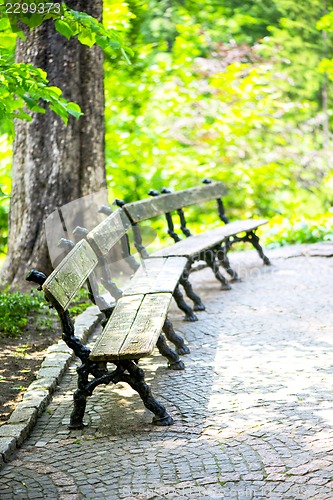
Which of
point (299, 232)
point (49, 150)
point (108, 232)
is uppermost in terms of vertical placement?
point (49, 150)

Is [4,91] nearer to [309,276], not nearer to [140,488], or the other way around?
[140,488]

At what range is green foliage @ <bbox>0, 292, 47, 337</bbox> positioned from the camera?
587 centimetres

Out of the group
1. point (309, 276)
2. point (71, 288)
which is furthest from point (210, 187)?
point (71, 288)

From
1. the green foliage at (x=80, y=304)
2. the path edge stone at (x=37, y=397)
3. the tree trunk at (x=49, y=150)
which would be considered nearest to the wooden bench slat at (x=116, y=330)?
the path edge stone at (x=37, y=397)

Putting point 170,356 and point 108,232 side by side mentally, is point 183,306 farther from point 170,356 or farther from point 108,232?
point 170,356

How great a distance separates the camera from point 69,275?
166 inches

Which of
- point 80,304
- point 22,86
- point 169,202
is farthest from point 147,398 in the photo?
point 169,202

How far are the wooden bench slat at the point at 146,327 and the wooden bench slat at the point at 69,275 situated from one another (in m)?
0.42

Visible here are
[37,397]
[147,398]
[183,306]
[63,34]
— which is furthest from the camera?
[183,306]

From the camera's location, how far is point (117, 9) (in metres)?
10.7

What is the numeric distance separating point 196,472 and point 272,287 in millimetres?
4498

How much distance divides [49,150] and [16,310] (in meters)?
1.96

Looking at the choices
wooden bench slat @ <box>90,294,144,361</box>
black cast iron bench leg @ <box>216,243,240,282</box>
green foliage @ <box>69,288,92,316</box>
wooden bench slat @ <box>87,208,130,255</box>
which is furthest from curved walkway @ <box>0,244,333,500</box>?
black cast iron bench leg @ <box>216,243,240,282</box>

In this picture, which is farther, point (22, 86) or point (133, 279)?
point (133, 279)
